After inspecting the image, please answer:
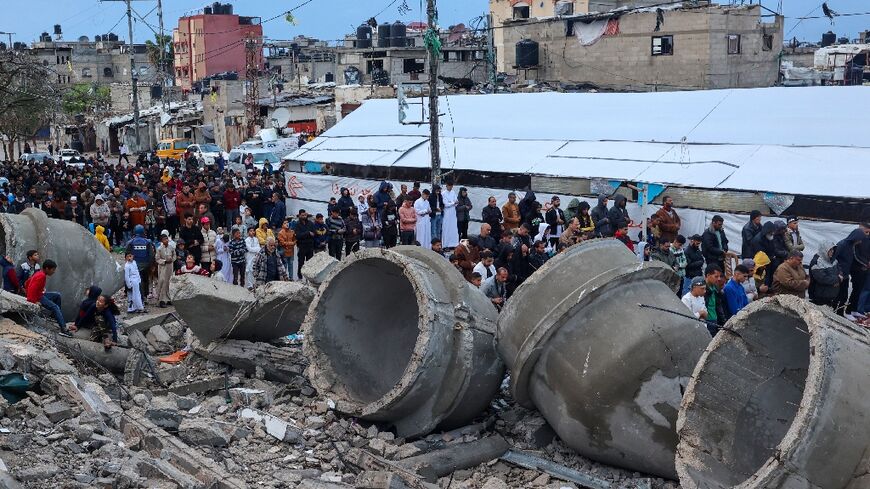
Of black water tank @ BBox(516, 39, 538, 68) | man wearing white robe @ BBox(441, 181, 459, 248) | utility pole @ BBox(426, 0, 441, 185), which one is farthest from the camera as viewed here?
black water tank @ BBox(516, 39, 538, 68)

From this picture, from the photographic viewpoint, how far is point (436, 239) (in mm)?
16750

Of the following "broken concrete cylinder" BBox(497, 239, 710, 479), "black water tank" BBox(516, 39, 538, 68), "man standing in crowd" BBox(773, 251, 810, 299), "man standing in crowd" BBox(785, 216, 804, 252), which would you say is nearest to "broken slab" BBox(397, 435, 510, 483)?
"broken concrete cylinder" BBox(497, 239, 710, 479)

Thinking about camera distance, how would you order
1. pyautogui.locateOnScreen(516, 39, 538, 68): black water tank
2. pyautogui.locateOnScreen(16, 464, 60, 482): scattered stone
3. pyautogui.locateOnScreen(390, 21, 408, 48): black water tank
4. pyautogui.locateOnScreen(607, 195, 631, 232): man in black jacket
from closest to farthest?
pyautogui.locateOnScreen(16, 464, 60, 482): scattered stone, pyautogui.locateOnScreen(607, 195, 631, 232): man in black jacket, pyautogui.locateOnScreen(516, 39, 538, 68): black water tank, pyautogui.locateOnScreen(390, 21, 408, 48): black water tank

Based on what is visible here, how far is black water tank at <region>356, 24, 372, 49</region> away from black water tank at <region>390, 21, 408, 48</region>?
316 centimetres

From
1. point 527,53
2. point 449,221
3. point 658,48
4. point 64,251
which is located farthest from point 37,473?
point 527,53

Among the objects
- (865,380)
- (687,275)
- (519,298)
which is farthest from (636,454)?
(687,275)

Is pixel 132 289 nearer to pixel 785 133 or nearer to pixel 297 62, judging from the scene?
pixel 785 133

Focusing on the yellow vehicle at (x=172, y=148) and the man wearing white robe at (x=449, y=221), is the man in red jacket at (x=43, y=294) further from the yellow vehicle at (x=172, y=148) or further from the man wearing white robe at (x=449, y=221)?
the yellow vehicle at (x=172, y=148)

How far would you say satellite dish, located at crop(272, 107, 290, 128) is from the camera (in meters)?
45.8

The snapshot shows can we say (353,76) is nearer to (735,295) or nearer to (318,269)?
(318,269)

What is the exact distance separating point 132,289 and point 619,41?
25.1 meters

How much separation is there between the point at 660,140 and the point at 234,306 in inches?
410

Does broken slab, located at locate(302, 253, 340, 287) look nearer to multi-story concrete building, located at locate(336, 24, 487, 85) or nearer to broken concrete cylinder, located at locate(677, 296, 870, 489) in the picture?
broken concrete cylinder, located at locate(677, 296, 870, 489)

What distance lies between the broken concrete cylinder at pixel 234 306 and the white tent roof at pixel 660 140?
7.93 m
